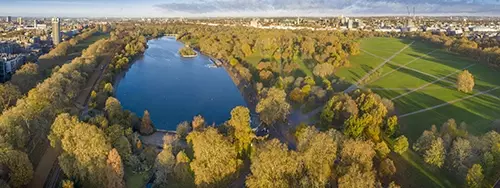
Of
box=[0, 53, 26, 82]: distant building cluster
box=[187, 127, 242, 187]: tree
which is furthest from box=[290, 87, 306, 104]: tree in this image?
box=[0, 53, 26, 82]: distant building cluster

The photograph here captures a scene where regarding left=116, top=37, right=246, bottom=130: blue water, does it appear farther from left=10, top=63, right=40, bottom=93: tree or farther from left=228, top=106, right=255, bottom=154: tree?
left=228, top=106, right=255, bottom=154: tree

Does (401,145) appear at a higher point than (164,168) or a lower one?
higher

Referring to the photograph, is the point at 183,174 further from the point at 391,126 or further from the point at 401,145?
the point at 391,126

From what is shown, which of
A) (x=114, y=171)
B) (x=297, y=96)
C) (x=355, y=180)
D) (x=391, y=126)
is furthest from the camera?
(x=297, y=96)

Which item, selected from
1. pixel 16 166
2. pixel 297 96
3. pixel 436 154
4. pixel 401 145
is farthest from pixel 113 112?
pixel 436 154

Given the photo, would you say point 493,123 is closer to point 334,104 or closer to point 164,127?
point 334,104

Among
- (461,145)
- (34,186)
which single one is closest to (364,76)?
(461,145)
